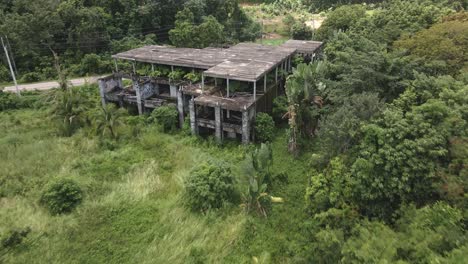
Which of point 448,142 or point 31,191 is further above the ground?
point 448,142

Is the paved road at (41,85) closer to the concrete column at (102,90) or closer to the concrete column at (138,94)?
the concrete column at (102,90)

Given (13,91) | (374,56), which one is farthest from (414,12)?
(13,91)

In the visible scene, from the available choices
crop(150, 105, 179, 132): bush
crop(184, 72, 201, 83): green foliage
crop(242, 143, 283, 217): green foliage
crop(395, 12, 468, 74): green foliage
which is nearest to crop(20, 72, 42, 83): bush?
crop(150, 105, 179, 132): bush

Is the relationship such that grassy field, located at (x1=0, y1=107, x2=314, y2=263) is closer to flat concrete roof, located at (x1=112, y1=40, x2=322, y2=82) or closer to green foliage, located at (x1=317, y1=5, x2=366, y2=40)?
flat concrete roof, located at (x1=112, y1=40, x2=322, y2=82)

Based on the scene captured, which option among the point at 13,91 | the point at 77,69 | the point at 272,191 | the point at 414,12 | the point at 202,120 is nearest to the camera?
the point at 272,191

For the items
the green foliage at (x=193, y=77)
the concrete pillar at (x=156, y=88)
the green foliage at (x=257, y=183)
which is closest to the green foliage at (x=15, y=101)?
the concrete pillar at (x=156, y=88)

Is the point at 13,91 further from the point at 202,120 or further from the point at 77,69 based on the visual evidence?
the point at 202,120

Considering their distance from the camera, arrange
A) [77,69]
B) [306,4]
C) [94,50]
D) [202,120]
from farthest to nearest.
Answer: [306,4] → [94,50] → [77,69] → [202,120]
